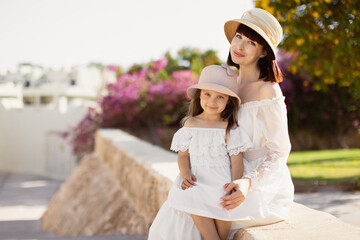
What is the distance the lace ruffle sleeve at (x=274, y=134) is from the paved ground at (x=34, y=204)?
77.8 inches

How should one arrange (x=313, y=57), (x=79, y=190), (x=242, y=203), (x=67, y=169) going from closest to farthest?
(x=242, y=203) → (x=313, y=57) → (x=79, y=190) → (x=67, y=169)

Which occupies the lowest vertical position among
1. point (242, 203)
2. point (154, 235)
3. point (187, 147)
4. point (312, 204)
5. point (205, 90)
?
point (312, 204)

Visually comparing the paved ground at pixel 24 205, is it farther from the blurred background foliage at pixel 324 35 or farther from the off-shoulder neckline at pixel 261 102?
the blurred background foliage at pixel 324 35

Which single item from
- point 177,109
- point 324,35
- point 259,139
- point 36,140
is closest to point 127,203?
point 324,35

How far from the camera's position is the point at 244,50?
2.57 metres

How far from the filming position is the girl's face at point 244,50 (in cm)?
256

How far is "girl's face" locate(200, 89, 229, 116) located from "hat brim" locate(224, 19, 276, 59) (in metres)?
0.39

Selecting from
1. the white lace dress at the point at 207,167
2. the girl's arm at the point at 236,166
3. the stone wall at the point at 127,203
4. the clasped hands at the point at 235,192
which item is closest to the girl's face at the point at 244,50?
the white lace dress at the point at 207,167

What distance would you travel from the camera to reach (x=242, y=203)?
233 centimetres

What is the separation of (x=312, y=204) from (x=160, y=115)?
6624 millimetres

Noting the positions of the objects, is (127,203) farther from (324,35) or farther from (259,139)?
(259,139)

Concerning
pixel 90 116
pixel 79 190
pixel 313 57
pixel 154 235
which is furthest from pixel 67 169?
pixel 154 235

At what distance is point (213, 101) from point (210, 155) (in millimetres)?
296

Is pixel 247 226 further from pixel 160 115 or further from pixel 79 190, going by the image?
pixel 160 115
